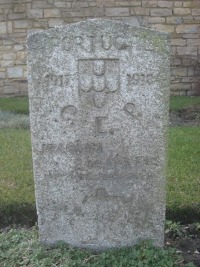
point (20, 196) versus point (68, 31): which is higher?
point (68, 31)

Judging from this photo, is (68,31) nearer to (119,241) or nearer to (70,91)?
(70,91)

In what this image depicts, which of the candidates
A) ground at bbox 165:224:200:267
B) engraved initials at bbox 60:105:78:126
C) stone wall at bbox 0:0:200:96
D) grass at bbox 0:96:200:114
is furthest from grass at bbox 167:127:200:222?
stone wall at bbox 0:0:200:96

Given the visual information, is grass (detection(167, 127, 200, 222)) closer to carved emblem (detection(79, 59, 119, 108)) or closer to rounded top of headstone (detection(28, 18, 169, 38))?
carved emblem (detection(79, 59, 119, 108))

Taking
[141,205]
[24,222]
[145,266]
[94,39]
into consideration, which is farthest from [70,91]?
[24,222]

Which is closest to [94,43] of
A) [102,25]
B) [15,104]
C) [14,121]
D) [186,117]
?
[102,25]

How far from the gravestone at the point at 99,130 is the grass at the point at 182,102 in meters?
5.75

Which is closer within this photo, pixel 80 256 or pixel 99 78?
pixel 99 78

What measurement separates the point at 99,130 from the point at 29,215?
137 centimetres

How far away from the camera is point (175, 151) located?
19.2 ft

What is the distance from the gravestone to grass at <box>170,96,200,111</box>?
5753 mm

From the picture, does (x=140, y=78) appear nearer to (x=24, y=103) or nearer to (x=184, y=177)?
(x=184, y=177)

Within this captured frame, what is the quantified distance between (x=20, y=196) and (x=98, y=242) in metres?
1.18

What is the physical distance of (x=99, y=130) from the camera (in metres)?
3.35

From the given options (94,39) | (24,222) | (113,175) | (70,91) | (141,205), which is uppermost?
(94,39)
